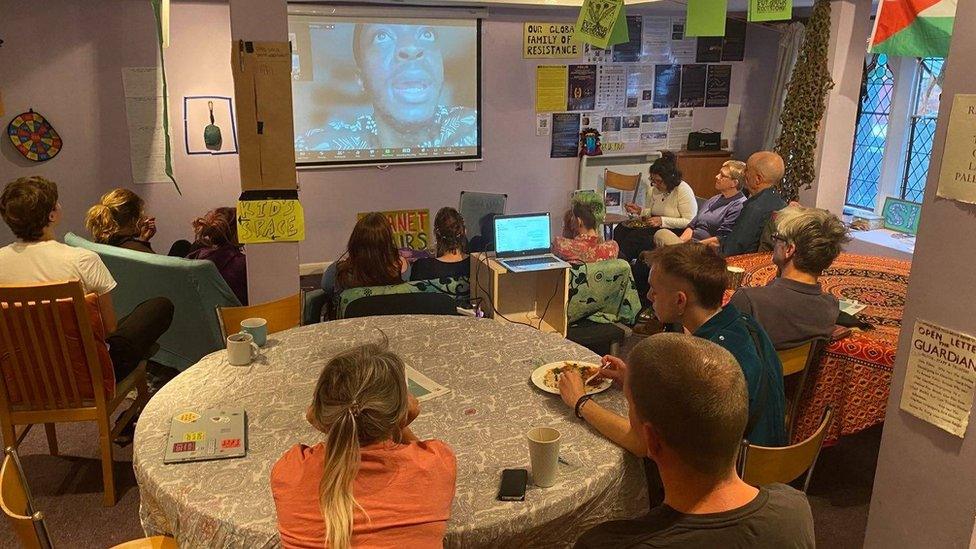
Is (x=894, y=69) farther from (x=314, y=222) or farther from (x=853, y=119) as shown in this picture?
(x=314, y=222)

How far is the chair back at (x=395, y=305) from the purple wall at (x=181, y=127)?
319 centimetres

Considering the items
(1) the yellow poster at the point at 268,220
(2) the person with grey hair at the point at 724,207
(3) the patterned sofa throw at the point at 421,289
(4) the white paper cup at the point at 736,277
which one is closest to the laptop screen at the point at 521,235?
(3) the patterned sofa throw at the point at 421,289

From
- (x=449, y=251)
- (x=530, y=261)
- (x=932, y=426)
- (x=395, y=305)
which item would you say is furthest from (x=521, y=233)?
(x=932, y=426)

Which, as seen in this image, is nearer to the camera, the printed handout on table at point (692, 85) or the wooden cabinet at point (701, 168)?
the wooden cabinet at point (701, 168)

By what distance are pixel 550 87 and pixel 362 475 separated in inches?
219

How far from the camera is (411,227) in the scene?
6156mm

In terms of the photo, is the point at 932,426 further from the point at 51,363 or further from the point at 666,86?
the point at 666,86

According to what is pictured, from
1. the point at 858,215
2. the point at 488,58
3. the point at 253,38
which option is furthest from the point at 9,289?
the point at 858,215

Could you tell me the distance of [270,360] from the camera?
249 cm

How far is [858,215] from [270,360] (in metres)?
5.53

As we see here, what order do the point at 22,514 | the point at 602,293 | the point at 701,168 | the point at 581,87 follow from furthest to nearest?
1. the point at 701,168
2. the point at 581,87
3. the point at 602,293
4. the point at 22,514

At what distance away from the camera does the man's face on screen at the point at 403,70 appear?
19.7 ft

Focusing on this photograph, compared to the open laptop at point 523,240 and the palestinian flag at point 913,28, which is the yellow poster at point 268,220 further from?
the palestinian flag at point 913,28

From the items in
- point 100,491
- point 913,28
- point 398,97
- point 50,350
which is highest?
point 913,28
